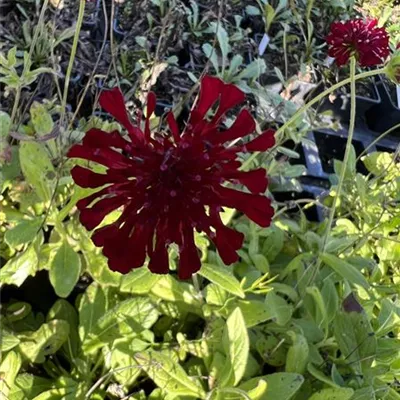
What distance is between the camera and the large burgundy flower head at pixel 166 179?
501mm

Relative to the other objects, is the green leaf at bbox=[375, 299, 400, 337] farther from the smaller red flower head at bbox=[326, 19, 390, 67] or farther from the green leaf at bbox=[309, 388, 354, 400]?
the smaller red flower head at bbox=[326, 19, 390, 67]

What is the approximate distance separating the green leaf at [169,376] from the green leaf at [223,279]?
10 centimetres

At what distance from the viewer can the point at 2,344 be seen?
670 mm

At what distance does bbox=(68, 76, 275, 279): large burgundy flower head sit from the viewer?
0.50 m

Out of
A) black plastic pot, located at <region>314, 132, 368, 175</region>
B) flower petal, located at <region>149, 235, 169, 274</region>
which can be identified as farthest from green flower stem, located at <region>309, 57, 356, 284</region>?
black plastic pot, located at <region>314, 132, 368, 175</region>

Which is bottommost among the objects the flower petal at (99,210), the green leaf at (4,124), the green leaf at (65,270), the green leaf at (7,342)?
the green leaf at (7,342)

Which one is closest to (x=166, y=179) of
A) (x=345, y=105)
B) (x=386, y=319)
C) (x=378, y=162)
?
(x=386, y=319)

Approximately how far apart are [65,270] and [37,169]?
0.39 ft

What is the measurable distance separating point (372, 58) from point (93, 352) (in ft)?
1.54

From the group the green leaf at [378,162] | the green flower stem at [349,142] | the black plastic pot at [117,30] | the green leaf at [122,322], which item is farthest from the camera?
the black plastic pot at [117,30]

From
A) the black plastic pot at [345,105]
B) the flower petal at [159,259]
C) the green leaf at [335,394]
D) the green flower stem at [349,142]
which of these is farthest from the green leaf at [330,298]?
the black plastic pot at [345,105]

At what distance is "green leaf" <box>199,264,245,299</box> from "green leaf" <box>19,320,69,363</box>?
175mm

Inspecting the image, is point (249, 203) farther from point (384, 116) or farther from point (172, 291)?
point (384, 116)

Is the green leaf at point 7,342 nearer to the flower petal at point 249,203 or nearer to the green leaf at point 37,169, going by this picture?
the green leaf at point 37,169
